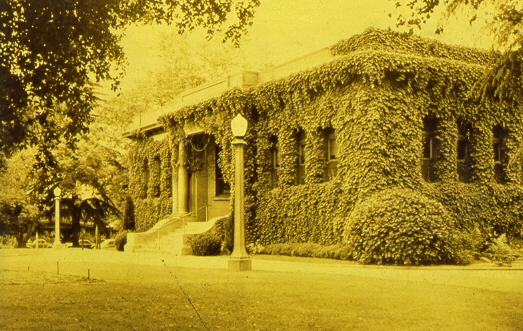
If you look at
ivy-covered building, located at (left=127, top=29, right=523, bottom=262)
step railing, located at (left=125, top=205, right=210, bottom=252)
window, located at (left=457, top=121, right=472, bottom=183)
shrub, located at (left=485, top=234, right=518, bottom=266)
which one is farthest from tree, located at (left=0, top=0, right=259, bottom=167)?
step railing, located at (left=125, top=205, right=210, bottom=252)

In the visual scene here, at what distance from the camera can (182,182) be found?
2872 cm

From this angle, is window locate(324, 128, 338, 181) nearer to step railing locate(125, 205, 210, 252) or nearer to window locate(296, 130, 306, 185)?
window locate(296, 130, 306, 185)

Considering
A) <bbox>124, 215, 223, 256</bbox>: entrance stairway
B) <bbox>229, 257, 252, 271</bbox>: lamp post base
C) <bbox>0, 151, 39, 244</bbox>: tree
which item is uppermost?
<bbox>0, 151, 39, 244</bbox>: tree

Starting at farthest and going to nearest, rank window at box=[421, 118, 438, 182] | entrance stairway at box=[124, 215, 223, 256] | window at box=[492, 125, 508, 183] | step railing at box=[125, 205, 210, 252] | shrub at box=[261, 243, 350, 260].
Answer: step railing at box=[125, 205, 210, 252], entrance stairway at box=[124, 215, 223, 256], window at box=[492, 125, 508, 183], window at box=[421, 118, 438, 182], shrub at box=[261, 243, 350, 260]

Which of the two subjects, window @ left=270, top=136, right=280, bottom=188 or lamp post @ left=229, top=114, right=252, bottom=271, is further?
window @ left=270, top=136, right=280, bottom=188

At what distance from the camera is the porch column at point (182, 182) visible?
28.7 meters

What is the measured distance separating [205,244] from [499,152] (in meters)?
10.3

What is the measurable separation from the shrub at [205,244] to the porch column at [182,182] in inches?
210

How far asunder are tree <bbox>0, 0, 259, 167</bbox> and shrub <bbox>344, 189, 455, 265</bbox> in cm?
737

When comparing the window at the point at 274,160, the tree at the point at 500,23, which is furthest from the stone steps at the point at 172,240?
the tree at the point at 500,23

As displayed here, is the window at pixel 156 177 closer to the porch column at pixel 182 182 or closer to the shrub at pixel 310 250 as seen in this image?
the porch column at pixel 182 182

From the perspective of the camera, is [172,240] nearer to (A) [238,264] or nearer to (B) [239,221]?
(B) [239,221]

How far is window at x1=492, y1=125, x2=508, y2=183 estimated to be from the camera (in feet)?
73.8

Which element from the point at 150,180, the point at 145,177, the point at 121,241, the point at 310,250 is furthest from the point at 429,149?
the point at 145,177
